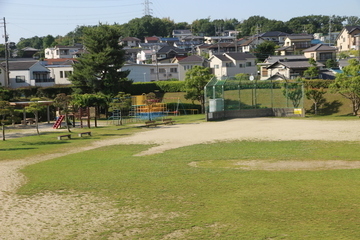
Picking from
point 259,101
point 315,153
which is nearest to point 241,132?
point 315,153

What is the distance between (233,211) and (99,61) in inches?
1373

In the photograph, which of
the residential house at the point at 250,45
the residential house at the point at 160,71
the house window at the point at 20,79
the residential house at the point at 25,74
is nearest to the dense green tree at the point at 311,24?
the residential house at the point at 250,45

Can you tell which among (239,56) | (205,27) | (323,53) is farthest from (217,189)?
(205,27)

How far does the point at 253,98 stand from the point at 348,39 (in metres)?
61.1

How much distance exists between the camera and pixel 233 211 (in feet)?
32.9

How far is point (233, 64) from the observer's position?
66562 millimetres

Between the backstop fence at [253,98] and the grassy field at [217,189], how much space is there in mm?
15717

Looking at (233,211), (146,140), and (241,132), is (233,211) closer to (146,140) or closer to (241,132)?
(146,140)

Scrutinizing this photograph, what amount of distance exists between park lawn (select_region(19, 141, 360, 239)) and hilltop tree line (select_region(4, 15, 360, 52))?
10807 cm

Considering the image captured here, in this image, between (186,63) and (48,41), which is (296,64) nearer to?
(186,63)

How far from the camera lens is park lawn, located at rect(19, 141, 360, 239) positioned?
8.82m

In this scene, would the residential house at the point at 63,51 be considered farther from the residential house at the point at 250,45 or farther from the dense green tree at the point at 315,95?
the dense green tree at the point at 315,95

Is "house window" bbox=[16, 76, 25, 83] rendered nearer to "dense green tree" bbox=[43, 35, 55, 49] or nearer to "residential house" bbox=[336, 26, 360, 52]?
"residential house" bbox=[336, 26, 360, 52]

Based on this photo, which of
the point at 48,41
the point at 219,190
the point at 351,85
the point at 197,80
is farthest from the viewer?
the point at 48,41
